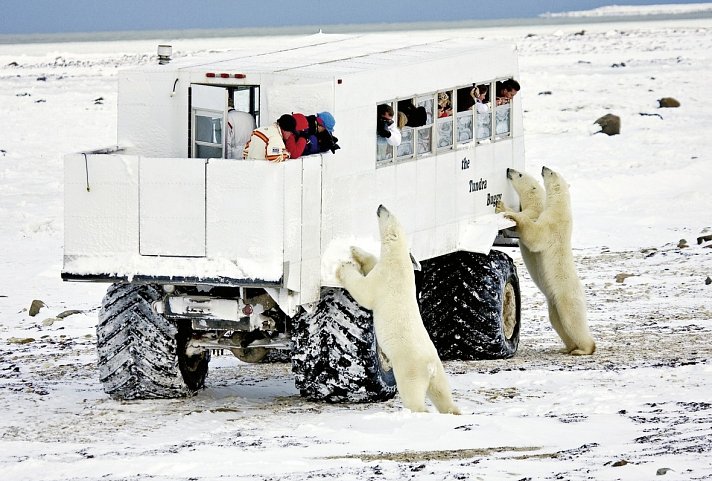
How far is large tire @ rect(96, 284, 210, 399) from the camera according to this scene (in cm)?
916

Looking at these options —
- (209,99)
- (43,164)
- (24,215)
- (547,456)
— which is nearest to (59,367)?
(209,99)

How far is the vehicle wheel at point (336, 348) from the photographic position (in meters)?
9.02

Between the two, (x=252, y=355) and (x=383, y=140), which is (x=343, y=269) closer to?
(x=383, y=140)

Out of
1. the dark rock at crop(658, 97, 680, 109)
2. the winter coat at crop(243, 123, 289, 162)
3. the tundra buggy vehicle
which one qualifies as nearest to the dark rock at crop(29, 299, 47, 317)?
the tundra buggy vehicle

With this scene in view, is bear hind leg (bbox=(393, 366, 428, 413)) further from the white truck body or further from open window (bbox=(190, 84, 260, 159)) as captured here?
open window (bbox=(190, 84, 260, 159))

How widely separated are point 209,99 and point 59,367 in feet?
9.62

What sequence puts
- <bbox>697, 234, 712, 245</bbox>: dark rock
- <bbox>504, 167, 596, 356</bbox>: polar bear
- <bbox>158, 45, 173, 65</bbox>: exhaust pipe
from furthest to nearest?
<bbox>697, 234, 712, 245</bbox>: dark rock, <bbox>504, 167, 596, 356</bbox>: polar bear, <bbox>158, 45, 173, 65</bbox>: exhaust pipe

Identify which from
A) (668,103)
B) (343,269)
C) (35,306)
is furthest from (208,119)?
(668,103)

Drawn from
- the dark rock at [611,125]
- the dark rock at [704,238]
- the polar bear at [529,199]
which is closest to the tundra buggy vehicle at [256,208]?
the polar bear at [529,199]

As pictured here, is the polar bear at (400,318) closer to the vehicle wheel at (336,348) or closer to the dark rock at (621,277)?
the vehicle wheel at (336,348)

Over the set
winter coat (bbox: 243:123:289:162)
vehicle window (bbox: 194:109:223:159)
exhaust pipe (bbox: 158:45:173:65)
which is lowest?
winter coat (bbox: 243:123:289:162)

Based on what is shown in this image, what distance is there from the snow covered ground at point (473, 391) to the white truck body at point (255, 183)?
99 cm

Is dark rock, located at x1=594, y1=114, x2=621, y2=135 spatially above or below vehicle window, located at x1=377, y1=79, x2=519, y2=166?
above

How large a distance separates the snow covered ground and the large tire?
5.7 inches
